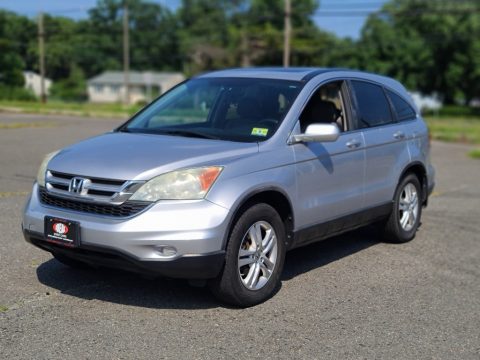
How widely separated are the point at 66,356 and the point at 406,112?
16.4 feet

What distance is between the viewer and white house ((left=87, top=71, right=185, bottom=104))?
90125 millimetres

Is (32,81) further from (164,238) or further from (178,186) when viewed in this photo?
(164,238)

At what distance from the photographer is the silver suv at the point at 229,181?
4.52 metres

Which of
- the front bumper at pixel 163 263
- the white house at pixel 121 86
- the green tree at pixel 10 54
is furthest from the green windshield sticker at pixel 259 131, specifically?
the white house at pixel 121 86

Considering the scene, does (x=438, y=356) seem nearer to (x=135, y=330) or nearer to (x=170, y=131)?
(x=135, y=330)

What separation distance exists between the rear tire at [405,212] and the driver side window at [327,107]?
126cm

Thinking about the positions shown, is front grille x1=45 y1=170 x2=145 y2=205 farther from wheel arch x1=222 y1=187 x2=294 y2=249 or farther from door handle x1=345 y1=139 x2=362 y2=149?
door handle x1=345 y1=139 x2=362 y2=149

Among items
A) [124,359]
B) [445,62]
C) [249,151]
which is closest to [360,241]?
[249,151]

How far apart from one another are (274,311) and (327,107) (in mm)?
2248

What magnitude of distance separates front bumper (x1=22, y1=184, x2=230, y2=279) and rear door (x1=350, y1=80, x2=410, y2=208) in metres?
2.34

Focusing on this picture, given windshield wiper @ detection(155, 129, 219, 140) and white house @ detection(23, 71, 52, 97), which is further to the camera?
white house @ detection(23, 71, 52, 97)

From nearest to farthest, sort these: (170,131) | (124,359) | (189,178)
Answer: (124,359)
(189,178)
(170,131)

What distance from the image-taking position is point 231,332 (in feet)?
14.7

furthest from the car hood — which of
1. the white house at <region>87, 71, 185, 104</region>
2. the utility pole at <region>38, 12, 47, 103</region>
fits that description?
the white house at <region>87, 71, 185, 104</region>
